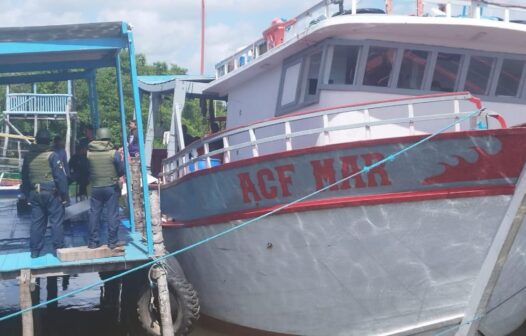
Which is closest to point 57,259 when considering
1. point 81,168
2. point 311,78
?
point 81,168

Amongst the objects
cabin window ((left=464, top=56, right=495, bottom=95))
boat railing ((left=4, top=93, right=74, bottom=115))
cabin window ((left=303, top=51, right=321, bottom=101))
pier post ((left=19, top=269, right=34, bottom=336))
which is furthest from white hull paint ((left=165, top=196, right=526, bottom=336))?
boat railing ((left=4, top=93, right=74, bottom=115))

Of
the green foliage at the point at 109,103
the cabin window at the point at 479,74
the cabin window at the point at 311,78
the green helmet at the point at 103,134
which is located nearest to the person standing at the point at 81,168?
the green helmet at the point at 103,134

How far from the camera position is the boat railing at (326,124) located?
25.2 ft

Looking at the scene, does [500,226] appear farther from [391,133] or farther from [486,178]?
[391,133]

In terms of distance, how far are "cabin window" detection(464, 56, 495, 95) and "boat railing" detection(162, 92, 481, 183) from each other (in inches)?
25.2

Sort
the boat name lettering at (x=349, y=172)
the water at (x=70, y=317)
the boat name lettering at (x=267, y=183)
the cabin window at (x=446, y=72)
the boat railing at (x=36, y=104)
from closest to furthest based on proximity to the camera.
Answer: the boat name lettering at (x=349, y=172) → the boat name lettering at (x=267, y=183) → the cabin window at (x=446, y=72) → the water at (x=70, y=317) → the boat railing at (x=36, y=104)

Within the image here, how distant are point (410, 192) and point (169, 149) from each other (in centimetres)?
637

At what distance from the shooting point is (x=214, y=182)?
9.22 metres

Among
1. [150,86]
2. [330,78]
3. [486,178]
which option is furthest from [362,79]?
[150,86]

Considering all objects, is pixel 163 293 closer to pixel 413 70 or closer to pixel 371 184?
pixel 371 184

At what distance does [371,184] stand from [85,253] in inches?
140

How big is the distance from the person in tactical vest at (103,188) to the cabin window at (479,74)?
469 centimetres

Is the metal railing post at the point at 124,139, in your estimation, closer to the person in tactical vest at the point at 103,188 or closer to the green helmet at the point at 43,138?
the person in tactical vest at the point at 103,188

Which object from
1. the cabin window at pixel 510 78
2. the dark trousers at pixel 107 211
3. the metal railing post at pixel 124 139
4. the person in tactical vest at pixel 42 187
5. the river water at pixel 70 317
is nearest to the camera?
the person in tactical vest at pixel 42 187
